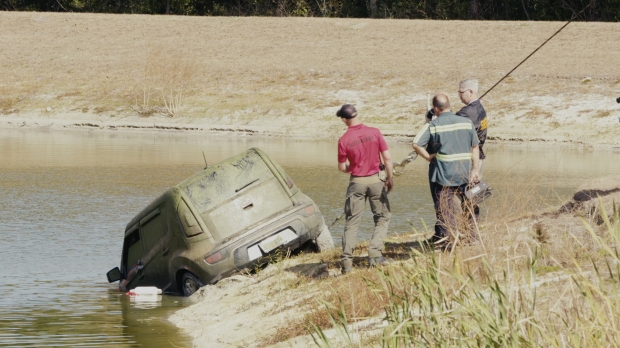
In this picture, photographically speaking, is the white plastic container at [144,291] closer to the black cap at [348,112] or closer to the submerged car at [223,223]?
the submerged car at [223,223]

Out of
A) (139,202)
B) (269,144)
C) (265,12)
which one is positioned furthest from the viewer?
(265,12)

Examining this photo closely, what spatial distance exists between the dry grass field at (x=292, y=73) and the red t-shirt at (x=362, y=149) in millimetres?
20052

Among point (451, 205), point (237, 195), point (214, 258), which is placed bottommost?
point (214, 258)

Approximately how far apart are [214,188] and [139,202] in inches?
306

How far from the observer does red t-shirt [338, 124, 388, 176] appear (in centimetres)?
1030

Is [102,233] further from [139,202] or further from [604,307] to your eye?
[604,307]

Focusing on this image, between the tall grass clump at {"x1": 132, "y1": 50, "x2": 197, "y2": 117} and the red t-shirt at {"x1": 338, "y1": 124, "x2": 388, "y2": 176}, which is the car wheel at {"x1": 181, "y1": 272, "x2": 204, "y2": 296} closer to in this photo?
the red t-shirt at {"x1": 338, "y1": 124, "x2": 388, "y2": 176}

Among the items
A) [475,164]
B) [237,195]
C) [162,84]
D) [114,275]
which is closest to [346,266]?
[475,164]

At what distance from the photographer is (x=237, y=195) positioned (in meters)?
11.6

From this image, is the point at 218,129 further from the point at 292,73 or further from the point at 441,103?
the point at 441,103

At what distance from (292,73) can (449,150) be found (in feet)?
103

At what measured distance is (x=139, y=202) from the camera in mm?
19156

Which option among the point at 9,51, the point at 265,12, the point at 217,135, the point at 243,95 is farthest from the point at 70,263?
the point at 265,12

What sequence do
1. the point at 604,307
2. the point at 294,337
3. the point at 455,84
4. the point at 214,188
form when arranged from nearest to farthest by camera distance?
the point at 604,307
the point at 294,337
the point at 214,188
the point at 455,84
